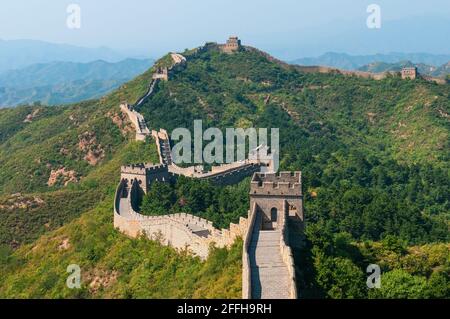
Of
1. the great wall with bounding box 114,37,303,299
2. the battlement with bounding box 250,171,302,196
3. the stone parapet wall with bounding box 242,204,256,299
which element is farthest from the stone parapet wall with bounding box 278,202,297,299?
the stone parapet wall with bounding box 242,204,256,299

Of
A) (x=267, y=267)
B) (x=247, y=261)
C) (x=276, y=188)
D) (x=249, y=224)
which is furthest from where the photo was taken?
(x=276, y=188)

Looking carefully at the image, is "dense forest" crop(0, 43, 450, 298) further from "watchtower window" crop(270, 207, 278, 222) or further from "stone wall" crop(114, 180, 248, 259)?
"watchtower window" crop(270, 207, 278, 222)

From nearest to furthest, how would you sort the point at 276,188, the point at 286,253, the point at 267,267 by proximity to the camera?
the point at 267,267
the point at 286,253
the point at 276,188

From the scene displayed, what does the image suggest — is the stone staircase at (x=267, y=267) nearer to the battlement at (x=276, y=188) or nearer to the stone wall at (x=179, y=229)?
the stone wall at (x=179, y=229)

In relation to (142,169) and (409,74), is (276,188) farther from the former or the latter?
A: (409,74)

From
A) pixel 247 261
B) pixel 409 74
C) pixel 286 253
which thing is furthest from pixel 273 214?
pixel 409 74
